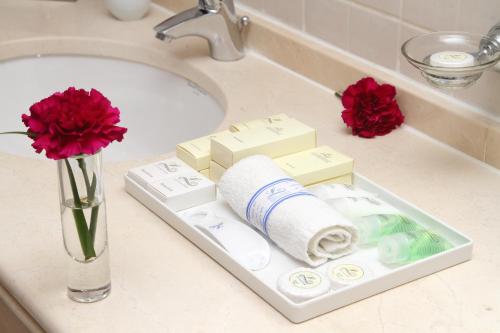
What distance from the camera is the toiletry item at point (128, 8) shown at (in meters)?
1.74

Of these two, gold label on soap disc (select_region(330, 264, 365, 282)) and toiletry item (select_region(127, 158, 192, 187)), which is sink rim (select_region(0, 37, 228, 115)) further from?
gold label on soap disc (select_region(330, 264, 365, 282))

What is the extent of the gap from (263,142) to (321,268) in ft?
0.70

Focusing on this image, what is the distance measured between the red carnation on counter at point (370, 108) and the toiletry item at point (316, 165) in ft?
0.45

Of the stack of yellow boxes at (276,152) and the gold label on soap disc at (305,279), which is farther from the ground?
the stack of yellow boxes at (276,152)

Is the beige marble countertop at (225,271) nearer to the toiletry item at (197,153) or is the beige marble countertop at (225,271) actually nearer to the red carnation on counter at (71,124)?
the toiletry item at (197,153)

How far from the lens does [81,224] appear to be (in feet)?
3.18

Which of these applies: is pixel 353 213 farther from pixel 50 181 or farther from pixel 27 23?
pixel 27 23

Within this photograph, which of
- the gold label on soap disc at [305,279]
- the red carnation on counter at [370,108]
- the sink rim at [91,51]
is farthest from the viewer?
the sink rim at [91,51]

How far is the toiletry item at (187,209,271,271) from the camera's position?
105cm

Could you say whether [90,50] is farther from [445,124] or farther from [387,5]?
[445,124]

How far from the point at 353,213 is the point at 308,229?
→ 0.31 feet

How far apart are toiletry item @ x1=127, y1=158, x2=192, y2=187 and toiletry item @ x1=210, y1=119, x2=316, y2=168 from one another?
0.15 feet

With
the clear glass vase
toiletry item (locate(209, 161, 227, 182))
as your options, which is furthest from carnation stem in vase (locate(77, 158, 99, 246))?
toiletry item (locate(209, 161, 227, 182))

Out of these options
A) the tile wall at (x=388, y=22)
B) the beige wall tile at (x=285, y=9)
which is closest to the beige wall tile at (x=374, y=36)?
the tile wall at (x=388, y=22)
